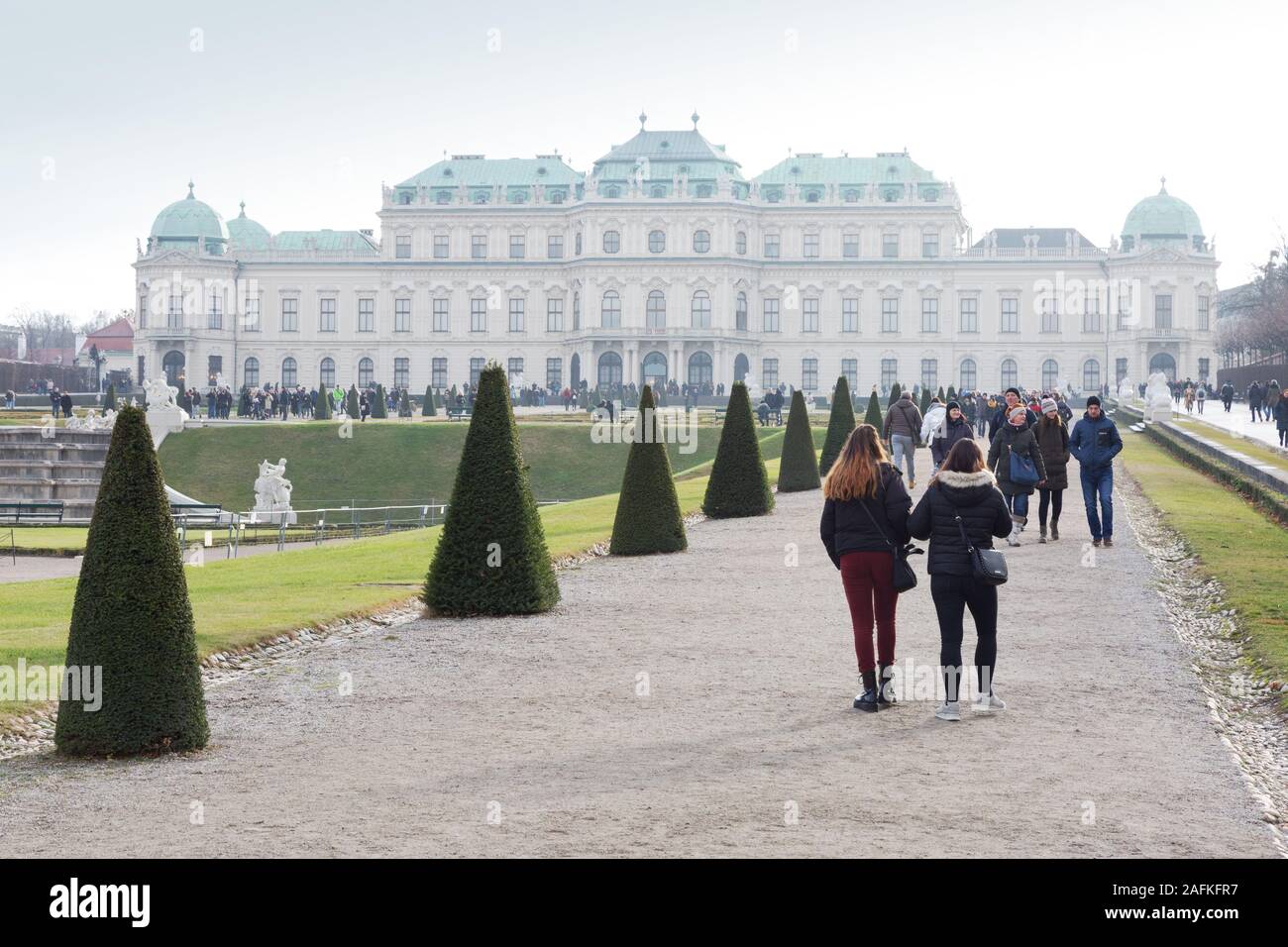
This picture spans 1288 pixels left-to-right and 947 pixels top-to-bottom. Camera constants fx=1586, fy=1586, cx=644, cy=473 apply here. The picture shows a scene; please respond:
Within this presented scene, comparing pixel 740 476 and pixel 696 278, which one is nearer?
pixel 740 476

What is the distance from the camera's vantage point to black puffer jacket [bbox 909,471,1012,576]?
901cm

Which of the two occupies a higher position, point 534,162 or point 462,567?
point 534,162

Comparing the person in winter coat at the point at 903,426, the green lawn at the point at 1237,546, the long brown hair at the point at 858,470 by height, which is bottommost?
the green lawn at the point at 1237,546

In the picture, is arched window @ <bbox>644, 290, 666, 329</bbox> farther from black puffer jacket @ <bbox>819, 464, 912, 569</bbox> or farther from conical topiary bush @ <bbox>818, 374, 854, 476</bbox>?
black puffer jacket @ <bbox>819, 464, 912, 569</bbox>

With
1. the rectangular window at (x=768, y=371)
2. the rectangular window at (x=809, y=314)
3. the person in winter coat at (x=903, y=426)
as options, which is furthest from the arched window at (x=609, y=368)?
the person in winter coat at (x=903, y=426)

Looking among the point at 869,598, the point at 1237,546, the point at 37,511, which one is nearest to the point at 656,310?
the point at 37,511

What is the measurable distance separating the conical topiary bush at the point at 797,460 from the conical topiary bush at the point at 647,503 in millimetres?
9126

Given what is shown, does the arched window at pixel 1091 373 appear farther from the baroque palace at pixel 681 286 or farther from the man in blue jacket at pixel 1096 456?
the man in blue jacket at pixel 1096 456

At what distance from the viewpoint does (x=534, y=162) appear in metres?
84.1

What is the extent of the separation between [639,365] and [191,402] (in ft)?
90.8

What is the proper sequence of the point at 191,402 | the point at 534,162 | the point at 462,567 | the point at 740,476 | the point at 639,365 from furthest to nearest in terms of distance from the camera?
the point at 534,162, the point at 639,365, the point at 191,402, the point at 740,476, the point at 462,567

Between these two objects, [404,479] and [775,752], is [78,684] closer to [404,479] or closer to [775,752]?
[775,752]

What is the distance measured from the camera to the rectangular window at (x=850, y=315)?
80.5 m
